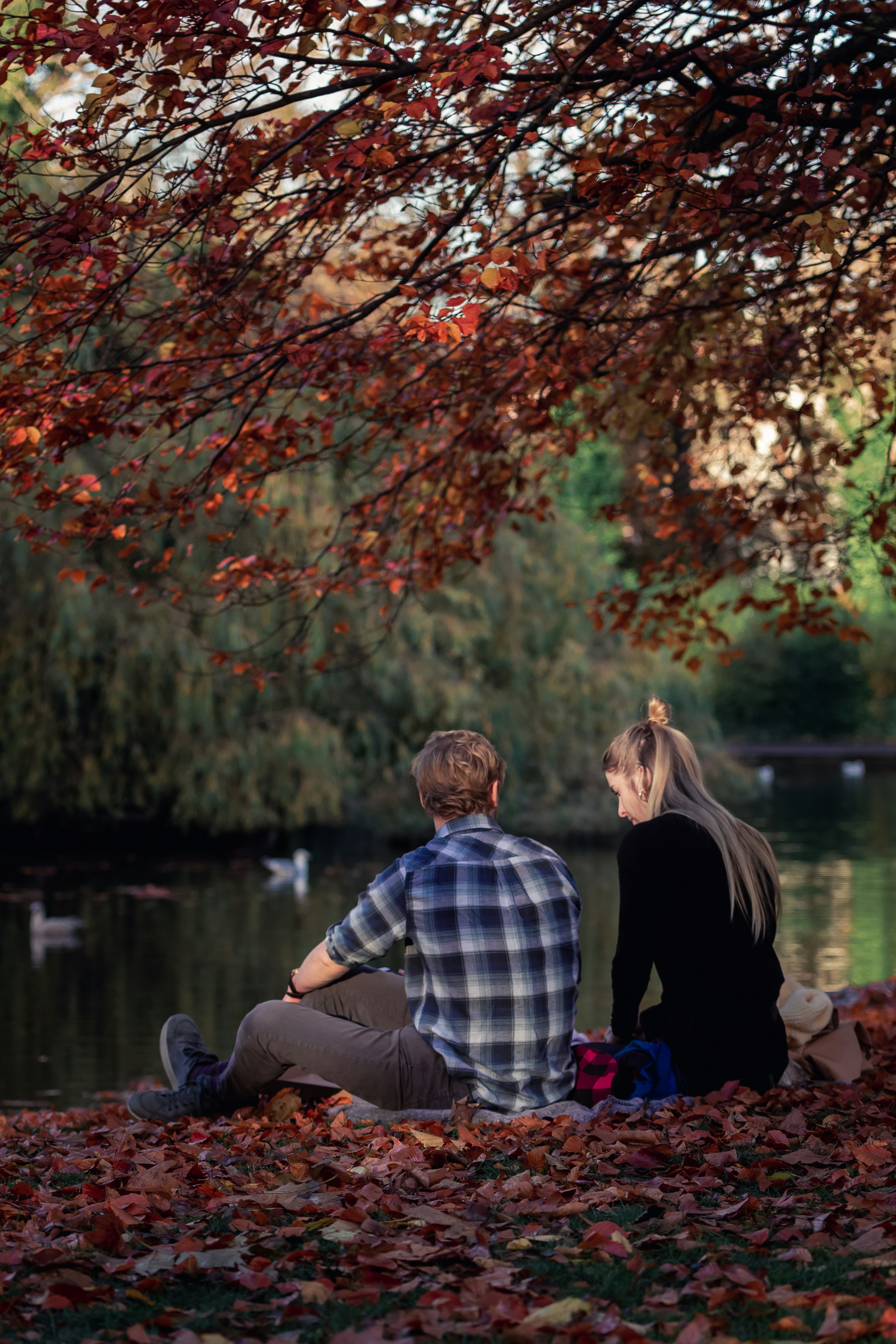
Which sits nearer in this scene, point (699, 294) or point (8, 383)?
point (8, 383)

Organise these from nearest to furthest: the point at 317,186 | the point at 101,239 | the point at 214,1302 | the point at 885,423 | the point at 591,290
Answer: the point at 214,1302 → the point at 101,239 → the point at 317,186 → the point at 591,290 → the point at 885,423

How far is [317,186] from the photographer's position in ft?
16.0

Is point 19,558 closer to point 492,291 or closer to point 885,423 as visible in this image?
point 492,291

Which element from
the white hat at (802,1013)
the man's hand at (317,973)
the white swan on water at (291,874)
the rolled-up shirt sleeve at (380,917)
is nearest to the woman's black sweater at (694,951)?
the white hat at (802,1013)

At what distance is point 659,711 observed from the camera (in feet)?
14.8

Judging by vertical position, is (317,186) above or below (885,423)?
below

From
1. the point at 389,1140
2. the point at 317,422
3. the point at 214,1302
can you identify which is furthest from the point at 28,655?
the point at 214,1302

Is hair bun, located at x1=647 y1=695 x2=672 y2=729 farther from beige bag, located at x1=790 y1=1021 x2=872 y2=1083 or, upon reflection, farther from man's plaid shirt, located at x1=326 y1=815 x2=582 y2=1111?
beige bag, located at x1=790 y1=1021 x2=872 y2=1083

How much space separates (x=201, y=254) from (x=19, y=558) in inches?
332

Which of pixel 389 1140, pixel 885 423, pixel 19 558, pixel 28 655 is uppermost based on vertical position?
pixel 885 423

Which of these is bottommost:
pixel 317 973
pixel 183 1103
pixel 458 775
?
pixel 183 1103

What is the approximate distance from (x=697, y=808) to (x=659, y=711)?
0.49 meters

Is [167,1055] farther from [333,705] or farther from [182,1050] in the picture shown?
[333,705]

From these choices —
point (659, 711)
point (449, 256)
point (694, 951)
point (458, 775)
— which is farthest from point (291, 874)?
point (458, 775)
